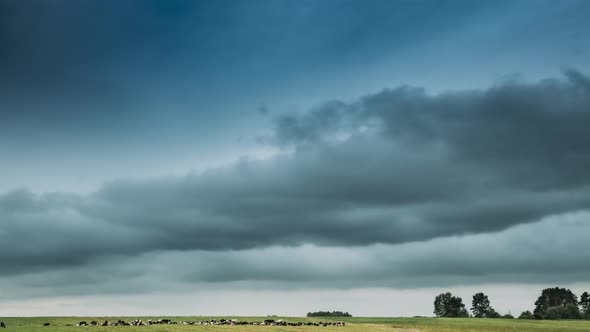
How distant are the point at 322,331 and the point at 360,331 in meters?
5.16

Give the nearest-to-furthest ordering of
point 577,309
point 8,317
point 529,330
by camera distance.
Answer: point 529,330
point 8,317
point 577,309

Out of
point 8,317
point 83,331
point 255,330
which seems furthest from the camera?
point 8,317

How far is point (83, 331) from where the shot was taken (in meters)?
66.3

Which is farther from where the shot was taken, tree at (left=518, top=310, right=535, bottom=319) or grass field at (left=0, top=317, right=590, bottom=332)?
tree at (left=518, top=310, right=535, bottom=319)

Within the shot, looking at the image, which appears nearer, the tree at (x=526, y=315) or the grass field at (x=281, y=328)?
the grass field at (x=281, y=328)

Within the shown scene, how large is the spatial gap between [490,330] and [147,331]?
176 feet

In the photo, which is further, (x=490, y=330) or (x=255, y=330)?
(x=490, y=330)

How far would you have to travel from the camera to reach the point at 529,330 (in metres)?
96.8

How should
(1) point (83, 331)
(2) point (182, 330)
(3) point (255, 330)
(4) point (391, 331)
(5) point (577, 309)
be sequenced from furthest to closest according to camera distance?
(5) point (577, 309)
(4) point (391, 331)
(3) point (255, 330)
(2) point (182, 330)
(1) point (83, 331)

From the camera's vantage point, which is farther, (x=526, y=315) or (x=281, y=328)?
(x=526, y=315)

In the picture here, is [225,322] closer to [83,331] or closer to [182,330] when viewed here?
[182,330]

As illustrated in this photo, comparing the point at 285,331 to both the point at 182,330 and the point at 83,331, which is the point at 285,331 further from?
the point at 83,331

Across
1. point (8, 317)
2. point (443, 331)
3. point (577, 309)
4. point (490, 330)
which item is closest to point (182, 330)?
point (443, 331)

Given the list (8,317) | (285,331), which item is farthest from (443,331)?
(8,317)
